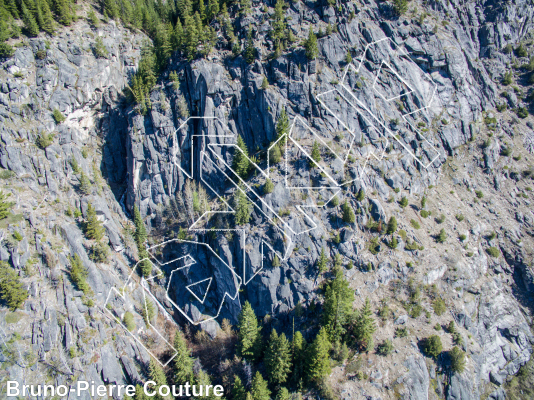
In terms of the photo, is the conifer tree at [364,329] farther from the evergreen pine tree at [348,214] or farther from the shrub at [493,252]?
the shrub at [493,252]

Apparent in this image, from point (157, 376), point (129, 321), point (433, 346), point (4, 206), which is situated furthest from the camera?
point (129, 321)

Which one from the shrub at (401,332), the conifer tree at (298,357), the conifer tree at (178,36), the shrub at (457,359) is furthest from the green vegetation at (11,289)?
the shrub at (457,359)

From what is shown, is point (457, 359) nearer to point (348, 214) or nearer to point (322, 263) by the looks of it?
point (322, 263)

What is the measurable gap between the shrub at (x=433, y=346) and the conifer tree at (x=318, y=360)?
15233 millimetres

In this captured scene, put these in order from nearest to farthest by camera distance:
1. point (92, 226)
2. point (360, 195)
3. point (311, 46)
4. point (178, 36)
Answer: point (92, 226), point (360, 195), point (311, 46), point (178, 36)

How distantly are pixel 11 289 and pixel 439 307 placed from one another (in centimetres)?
6493

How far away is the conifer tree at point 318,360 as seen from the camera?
136 feet

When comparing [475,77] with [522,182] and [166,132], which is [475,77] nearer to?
[522,182]

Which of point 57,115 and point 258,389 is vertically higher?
point 57,115

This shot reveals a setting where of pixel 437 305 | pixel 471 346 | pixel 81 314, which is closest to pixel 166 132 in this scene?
pixel 81 314

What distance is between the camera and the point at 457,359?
43156 mm

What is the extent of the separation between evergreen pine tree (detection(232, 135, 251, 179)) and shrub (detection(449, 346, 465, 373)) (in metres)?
43.2

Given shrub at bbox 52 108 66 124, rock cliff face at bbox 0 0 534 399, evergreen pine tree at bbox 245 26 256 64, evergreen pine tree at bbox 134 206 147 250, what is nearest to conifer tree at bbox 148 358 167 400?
rock cliff face at bbox 0 0 534 399

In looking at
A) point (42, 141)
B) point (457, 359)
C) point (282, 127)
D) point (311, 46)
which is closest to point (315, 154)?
point (282, 127)
